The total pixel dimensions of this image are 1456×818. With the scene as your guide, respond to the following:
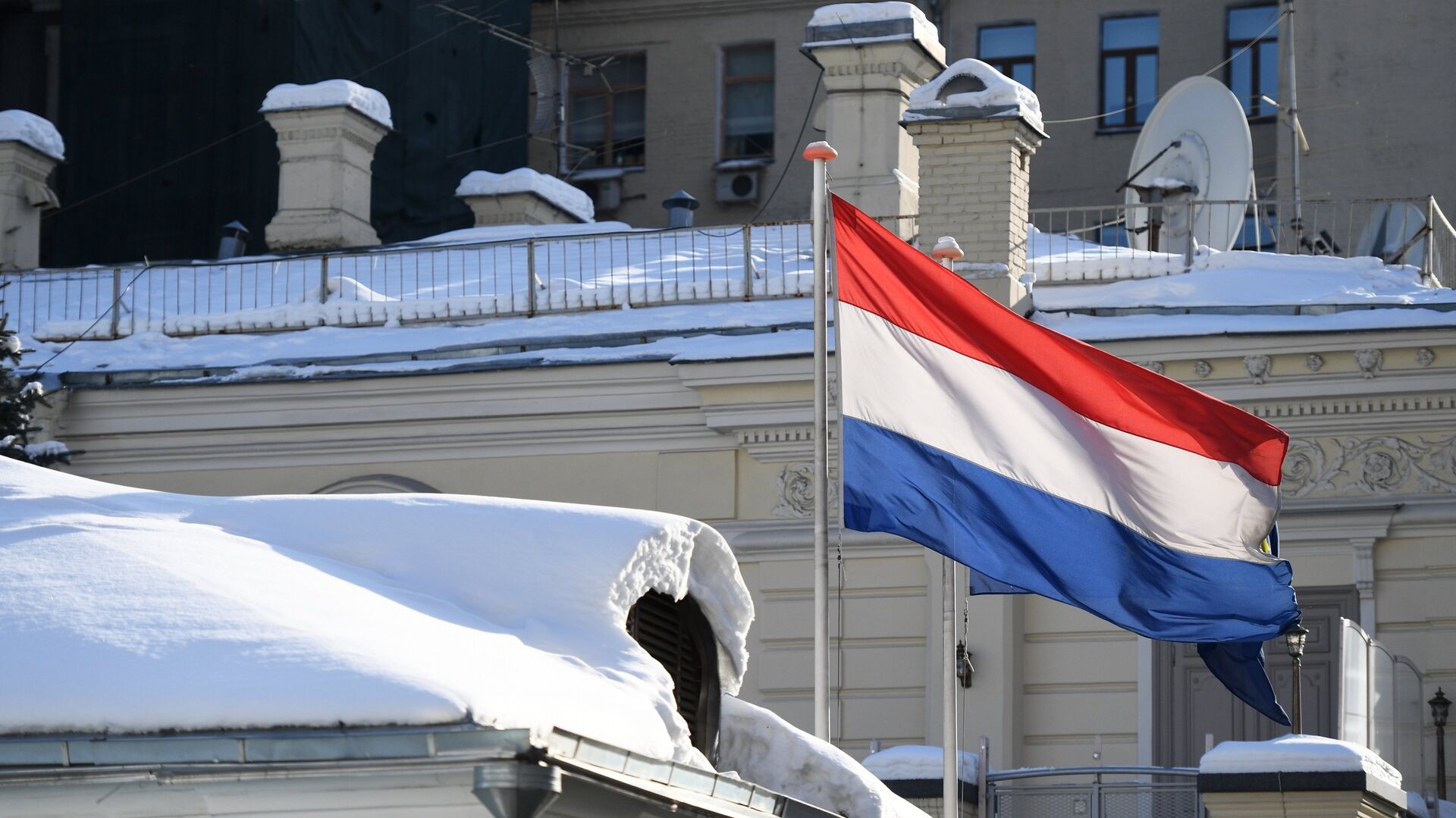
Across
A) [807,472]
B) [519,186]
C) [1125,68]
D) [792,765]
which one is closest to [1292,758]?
[792,765]

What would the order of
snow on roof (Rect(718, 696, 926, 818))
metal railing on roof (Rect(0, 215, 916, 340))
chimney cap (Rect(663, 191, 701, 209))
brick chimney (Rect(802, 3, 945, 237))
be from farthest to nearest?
chimney cap (Rect(663, 191, 701, 209)), brick chimney (Rect(802, 3, 945, 237)), metal railing on roof (Rect(0, 215, 916, 340)), snow on roof (Rect(718, 696, 926, 818))

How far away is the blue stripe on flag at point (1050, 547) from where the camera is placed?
369 inches

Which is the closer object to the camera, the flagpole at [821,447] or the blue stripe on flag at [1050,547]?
the flagpole at [821,447]

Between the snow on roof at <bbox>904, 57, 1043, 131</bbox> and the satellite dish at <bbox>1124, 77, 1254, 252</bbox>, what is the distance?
3.32 meters

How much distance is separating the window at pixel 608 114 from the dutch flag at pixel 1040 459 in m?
23.9

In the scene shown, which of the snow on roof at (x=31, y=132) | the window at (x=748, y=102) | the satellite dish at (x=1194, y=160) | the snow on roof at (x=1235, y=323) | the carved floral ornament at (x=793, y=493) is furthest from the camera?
the window at (x=748, y=102)

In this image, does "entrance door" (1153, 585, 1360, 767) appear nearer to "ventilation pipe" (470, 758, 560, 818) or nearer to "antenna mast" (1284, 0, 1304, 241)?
"antenna mast" (1284, 0, 1304, 241)

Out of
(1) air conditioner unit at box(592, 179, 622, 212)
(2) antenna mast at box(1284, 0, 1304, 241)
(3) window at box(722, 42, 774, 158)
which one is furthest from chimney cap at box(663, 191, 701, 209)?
(1) air conditioner unit at box(592, 179, 622, 212)

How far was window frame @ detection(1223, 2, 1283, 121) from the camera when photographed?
30312 millimetres

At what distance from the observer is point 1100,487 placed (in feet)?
32.3

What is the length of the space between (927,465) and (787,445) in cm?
688

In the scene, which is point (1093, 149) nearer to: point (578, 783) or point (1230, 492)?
point (1230, 492)

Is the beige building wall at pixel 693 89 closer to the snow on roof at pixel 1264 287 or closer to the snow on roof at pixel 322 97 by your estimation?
the snow on roof at pixel 322 97

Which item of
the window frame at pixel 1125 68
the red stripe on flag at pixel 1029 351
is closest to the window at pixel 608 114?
A: the window frame at pixel 1125 68
